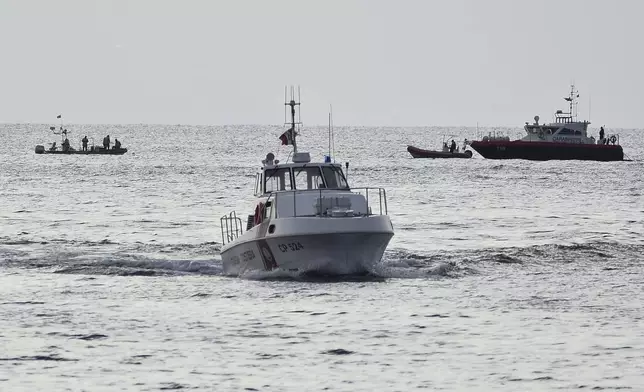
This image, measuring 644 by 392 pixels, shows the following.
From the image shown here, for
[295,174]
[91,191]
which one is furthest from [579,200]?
[295,174]

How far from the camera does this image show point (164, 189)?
A: 79938mm

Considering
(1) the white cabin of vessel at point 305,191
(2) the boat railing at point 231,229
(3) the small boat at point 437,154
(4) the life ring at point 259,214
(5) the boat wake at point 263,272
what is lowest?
(3) the small boat at point 437,154

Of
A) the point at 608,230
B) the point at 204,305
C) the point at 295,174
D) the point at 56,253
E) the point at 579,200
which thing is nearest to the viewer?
the point at 204,305

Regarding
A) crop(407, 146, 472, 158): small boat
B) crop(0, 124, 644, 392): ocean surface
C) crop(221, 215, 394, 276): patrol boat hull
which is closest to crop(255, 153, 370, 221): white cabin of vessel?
crop(221, 215, 394, 276): patrol boat hull

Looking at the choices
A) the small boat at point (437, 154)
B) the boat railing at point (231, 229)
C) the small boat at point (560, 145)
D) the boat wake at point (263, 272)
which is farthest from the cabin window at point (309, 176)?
the small boat at point (437, 154)

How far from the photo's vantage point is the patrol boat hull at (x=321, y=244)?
29.5m

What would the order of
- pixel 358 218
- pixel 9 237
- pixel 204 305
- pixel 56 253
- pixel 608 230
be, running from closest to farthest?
pixel 204 305
pixel 358 218
pixel 56 253
pixel 9 237
pixel 608 230

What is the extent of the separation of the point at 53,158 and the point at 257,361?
11475cm

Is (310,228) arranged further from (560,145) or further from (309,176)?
(560,145)

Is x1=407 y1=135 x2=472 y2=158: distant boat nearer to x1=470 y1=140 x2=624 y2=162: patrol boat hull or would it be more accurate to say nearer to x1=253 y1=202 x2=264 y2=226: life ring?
x1=470 y1=140 x2=624 y2=162: patrol boat hull

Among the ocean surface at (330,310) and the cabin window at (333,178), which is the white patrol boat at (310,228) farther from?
the ocean surface at (330,310)

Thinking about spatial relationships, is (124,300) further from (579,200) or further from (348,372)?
(579,200)

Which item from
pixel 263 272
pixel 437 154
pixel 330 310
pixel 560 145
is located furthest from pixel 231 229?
pixel 437 154

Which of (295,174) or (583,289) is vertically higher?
(295,174)
